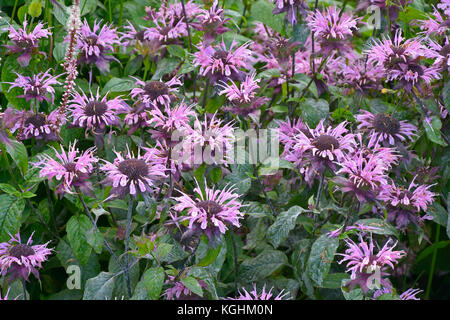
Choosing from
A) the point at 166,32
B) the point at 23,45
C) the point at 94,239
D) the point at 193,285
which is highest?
the point at 166,32

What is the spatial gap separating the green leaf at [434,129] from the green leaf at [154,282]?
2.45ft

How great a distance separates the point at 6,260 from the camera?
1.24 meters

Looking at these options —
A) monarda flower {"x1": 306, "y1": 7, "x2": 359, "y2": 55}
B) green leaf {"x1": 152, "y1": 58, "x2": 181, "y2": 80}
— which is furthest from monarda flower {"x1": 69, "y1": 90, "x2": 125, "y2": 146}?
monarda flower {"x1": 306, "y1": 7, "x2": 359, "y2": 55}

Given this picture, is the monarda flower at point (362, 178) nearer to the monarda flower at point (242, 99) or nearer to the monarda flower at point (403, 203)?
the monarda flower at point (403, 203)

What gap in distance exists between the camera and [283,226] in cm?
132

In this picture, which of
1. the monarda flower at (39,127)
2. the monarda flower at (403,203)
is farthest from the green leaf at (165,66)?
the monarda flower at (403,203)

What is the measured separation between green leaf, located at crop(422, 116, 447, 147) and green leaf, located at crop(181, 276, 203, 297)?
0.69 meters

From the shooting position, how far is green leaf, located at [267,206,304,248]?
4.30 feet

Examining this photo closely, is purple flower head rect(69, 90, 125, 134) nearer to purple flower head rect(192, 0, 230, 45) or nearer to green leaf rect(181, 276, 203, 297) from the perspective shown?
purple flower head rect(192, 0, 230, 45)

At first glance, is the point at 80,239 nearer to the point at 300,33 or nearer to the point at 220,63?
the point at 220,63

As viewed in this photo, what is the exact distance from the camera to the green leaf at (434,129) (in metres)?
1.47

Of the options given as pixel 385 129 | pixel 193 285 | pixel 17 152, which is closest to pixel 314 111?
pixel 385 129

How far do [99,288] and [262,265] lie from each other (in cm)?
39
